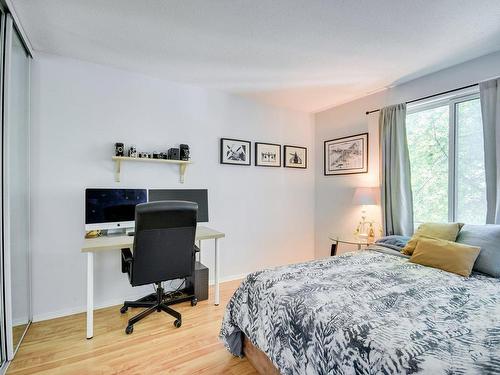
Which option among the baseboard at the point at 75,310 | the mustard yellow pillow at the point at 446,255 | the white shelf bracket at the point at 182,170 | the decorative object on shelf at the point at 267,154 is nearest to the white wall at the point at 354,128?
the decorative object on shelf at the point at 267,154

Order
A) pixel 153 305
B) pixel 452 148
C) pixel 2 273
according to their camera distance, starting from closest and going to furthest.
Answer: pixel 2 273 → pixel 153 305 → pixel 452 148

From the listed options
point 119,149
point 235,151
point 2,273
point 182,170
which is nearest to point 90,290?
point 2,273

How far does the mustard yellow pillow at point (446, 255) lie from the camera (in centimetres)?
186

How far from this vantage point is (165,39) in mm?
2104

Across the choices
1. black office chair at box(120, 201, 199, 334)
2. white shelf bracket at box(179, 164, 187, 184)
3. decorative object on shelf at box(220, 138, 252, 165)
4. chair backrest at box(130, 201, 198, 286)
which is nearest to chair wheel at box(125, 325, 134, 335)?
black office chair at box(120, 201, 199, 334)

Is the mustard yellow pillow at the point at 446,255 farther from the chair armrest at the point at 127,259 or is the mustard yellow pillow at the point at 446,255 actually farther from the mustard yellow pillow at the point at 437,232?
the chair armrest at the point at 127,259

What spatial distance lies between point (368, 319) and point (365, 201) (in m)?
2.07

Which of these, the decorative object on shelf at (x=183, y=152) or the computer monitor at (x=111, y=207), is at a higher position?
the decorative object on shelf at (x=183, y=152)

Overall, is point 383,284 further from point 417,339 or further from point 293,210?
point 293,210

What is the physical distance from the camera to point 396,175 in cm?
288

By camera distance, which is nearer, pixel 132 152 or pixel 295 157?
pixel 132 152

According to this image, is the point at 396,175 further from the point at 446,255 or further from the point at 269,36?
the point at 269,36

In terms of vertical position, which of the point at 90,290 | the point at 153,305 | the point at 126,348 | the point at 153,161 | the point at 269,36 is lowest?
the point at 126,348

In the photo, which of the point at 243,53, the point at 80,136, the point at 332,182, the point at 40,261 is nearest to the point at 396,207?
the point at 332,182
